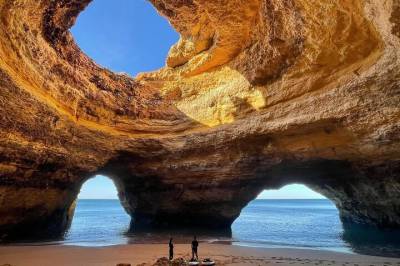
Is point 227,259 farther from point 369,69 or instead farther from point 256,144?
point 369,69

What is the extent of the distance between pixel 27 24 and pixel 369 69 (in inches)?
567

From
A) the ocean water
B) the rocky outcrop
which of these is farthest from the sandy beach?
the rocky outcrop

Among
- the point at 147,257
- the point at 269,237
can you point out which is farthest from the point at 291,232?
the point at 147,257

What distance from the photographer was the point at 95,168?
1652 cm

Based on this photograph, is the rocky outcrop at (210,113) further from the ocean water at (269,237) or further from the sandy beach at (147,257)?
the sandy beach at (147,257)

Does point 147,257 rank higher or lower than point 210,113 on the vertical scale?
lower

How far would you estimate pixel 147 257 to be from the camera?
10.2 meters

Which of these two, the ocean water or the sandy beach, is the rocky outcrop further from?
the sandy beach

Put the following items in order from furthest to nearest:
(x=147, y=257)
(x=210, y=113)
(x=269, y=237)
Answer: (x=269, y=237)
(x=210, y=113)
(x=147, y=257)

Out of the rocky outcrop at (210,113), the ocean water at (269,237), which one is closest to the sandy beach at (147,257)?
the ocean water at (269,237)

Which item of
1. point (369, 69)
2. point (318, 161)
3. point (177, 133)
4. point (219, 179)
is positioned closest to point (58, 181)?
point (177, 133)

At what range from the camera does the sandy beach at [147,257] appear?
9.18 metres

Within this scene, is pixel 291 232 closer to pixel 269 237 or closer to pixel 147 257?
pixel 269 237

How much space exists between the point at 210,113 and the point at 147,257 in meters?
9.05
